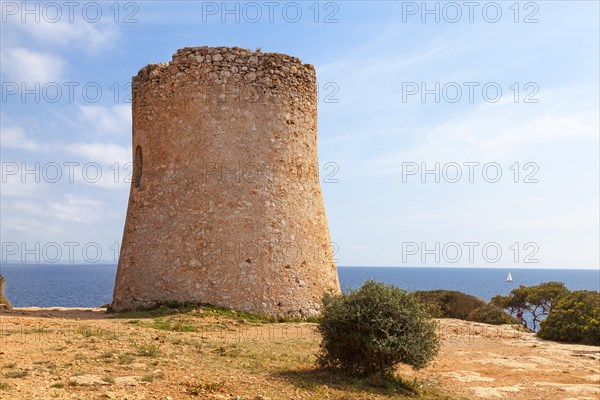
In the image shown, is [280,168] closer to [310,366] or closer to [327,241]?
[327,241]

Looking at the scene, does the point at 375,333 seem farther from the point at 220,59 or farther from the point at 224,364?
the point at 220,59

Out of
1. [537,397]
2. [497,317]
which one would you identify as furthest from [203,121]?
[497,317]

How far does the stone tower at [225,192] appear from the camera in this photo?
13789 mm

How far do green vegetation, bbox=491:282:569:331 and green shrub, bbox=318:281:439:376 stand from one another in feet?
54.8

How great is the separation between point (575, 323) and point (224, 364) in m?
10.6

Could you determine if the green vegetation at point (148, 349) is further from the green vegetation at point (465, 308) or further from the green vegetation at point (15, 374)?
the green vegetation at point (465, 308)

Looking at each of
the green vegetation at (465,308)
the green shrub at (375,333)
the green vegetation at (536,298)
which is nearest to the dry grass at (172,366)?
the green shrub at (375,333)

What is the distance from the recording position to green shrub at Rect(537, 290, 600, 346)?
14.5 m

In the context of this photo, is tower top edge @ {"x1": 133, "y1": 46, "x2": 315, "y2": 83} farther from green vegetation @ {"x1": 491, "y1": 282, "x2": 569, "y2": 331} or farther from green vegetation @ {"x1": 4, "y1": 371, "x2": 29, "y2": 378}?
green vegetation @ {"x1": 491, "y1": 282, "x2": 569, "y2": 331}

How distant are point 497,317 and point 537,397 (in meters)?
10.4

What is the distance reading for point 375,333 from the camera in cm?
841

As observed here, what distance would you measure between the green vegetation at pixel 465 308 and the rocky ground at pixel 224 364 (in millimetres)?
5161

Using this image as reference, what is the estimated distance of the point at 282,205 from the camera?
14.6m

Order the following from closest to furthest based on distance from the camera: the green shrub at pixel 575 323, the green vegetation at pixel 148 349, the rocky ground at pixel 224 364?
1. the rocky ground at pixel 224 364
2. the green vegetation at pixel 148 349
3. the green shrub at pixel 575 323
